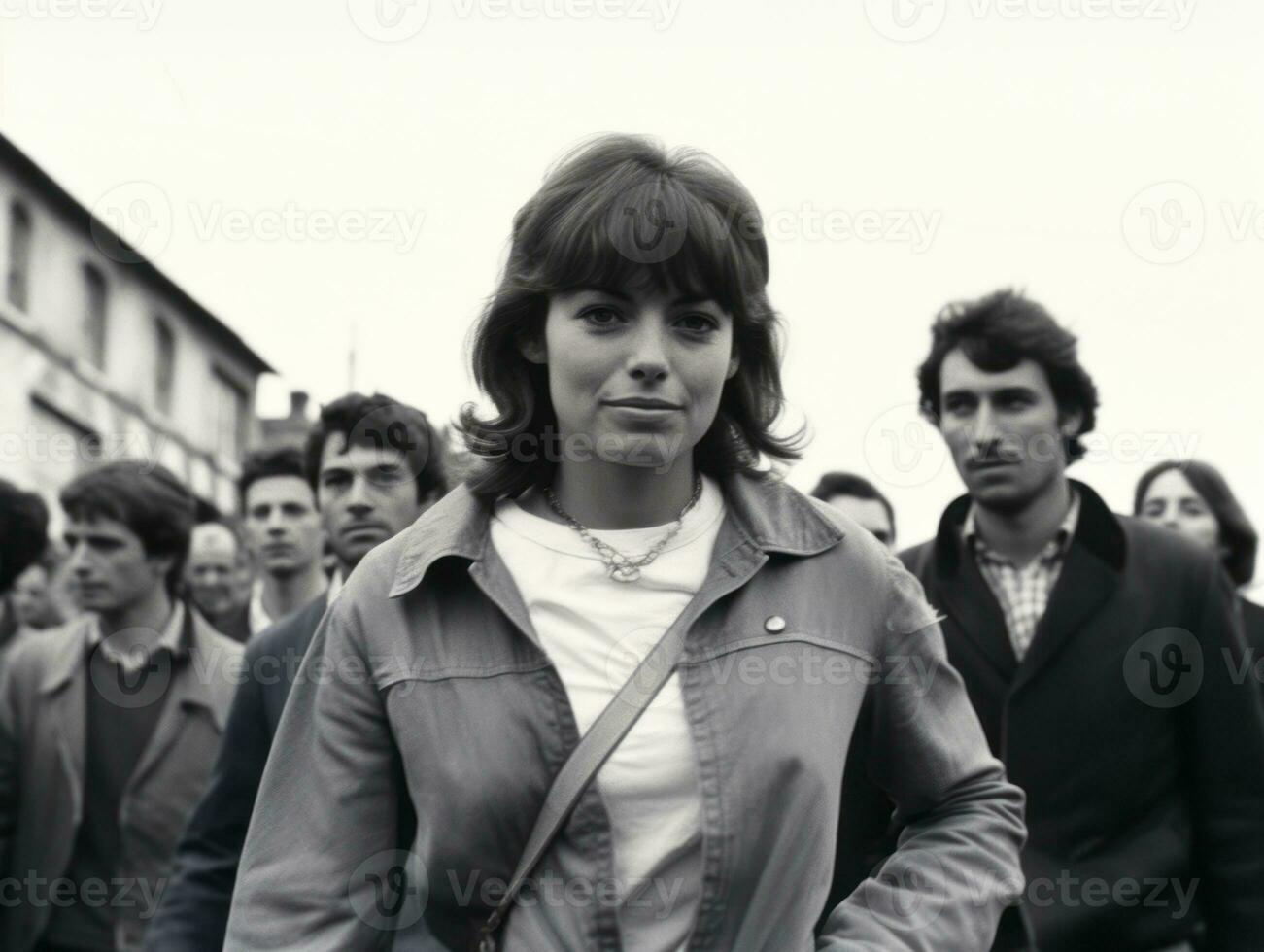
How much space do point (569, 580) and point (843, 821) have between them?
3.02 feet

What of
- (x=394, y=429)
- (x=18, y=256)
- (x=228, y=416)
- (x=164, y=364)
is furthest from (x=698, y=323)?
(x=228, y=416)

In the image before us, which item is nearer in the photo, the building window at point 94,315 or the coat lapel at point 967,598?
the coat lapel at point 967,598

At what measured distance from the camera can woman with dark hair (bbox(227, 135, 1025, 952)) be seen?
311 cm

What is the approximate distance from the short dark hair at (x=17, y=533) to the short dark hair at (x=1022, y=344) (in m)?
3.76

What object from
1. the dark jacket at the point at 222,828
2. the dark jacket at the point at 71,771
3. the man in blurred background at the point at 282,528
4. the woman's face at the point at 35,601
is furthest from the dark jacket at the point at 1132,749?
the woman's face at the point at 35,601

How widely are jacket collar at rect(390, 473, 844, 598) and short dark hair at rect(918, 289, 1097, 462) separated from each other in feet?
9.62

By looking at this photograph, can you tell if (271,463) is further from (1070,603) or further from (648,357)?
(648,357)

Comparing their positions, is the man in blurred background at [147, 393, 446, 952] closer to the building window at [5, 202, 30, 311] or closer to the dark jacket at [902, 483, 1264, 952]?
the dark jacket at [902, 483, 1264, 952]

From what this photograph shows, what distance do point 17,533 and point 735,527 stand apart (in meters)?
5.43

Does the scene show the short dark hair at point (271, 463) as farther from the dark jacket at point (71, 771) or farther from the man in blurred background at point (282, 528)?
the dark jacket at point (71, 771)

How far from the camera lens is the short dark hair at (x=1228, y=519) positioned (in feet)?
31.1

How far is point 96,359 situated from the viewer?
1510 inches

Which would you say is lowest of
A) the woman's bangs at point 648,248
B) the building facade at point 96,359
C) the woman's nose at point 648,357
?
the woman's nose at point 648,357

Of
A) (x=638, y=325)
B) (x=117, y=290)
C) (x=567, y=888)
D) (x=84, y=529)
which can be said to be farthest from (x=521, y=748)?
(x=117, y=290)
